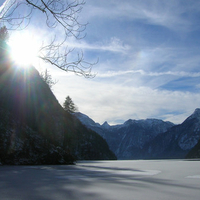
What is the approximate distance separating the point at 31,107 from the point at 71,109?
35.5 metres

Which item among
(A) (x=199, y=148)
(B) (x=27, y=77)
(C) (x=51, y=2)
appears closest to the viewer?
(C) (x=51, y=2)

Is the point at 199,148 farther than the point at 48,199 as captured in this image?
Yes

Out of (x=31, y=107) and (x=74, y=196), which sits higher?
(x=31, y=107)

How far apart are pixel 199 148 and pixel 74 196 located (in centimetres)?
17602

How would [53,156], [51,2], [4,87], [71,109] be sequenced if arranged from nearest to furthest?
1. [51,2]
2. [53,156]
3. [4,87]
4. [71,109]

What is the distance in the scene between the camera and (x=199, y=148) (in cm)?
15725

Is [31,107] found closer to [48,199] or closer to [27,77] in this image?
[27,77]

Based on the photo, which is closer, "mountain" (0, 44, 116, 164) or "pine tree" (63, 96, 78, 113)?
"mountain" (0, 44, 116, 164)

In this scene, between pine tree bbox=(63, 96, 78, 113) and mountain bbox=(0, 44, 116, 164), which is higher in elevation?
pine tree bbox=(63, 96, 78, 113)

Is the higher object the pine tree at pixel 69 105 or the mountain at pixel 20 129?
the pine tree at pixel 69 105

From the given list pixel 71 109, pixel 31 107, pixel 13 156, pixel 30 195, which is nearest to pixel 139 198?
pixel 30 195

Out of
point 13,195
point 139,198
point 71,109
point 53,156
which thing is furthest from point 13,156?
point 71,109

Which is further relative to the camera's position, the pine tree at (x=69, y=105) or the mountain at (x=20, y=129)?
the pine tree at (x=69, y=105)

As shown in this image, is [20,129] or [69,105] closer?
[20,129]
